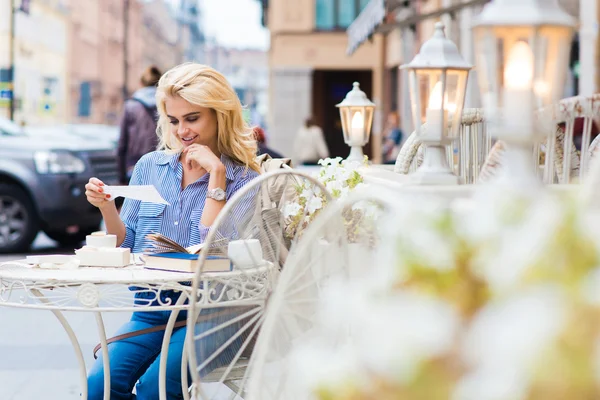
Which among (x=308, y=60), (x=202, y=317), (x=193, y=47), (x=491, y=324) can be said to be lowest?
(x=202, y=317)

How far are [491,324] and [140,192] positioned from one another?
2288 millimetres

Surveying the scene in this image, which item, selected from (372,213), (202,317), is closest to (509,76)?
(372,213)

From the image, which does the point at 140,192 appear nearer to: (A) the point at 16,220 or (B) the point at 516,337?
(B) the point at 516,337

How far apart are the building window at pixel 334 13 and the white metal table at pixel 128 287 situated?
28065 millimetres

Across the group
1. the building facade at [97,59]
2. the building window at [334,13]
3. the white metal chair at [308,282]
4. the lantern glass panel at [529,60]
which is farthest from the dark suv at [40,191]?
the building facade at [97,59]

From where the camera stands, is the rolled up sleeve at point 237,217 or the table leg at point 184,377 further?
the table leg at point 184,377

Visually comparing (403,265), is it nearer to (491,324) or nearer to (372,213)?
(491,324)

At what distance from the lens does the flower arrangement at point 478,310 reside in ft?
3.90

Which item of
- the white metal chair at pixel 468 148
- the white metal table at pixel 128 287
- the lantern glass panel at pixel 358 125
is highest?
the lantern glass panel at pixel 358 125

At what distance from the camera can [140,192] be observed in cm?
340

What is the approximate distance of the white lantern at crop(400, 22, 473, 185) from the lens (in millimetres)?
2888

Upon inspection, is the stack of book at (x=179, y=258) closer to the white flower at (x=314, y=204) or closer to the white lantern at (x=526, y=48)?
the white flower at (x=314, y=204)

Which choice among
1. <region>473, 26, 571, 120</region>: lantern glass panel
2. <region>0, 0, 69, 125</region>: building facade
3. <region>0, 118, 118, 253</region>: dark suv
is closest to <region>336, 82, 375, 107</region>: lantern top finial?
<region>473, 26, 571, 120</region>: lantern glass panel

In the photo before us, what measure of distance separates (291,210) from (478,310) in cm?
→ 197
